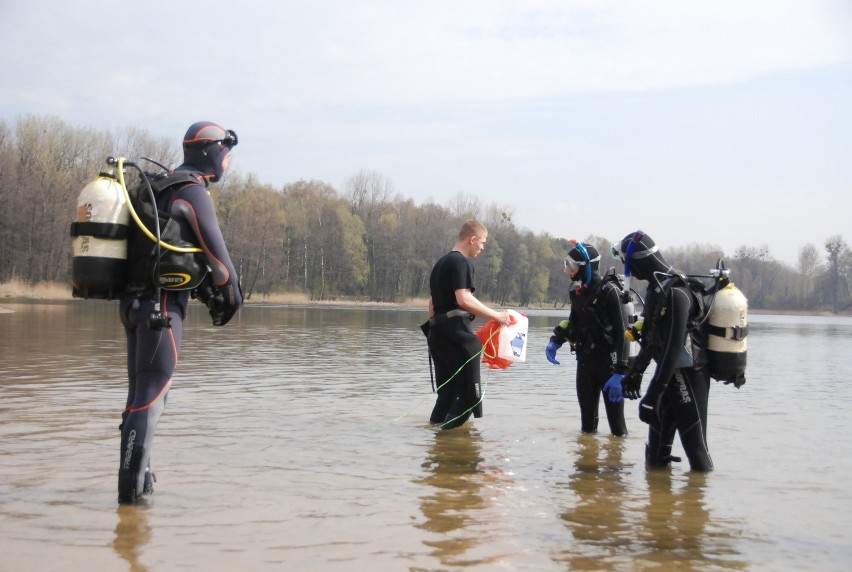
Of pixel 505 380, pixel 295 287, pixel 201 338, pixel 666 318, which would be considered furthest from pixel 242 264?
pixel 666 318

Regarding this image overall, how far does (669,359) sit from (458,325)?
7.97ft

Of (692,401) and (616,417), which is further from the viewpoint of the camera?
(616,417)

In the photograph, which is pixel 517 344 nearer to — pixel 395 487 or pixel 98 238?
pixel 395 487

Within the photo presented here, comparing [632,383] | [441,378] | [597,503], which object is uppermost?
[632,383]

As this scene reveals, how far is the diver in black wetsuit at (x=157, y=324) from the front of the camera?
193 inches

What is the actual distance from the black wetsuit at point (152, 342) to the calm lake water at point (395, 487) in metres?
0.28

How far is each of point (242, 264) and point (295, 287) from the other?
1219 cm

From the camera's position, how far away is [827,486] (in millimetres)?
6363

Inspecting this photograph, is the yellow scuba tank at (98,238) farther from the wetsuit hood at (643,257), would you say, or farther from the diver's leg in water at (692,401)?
the diver's leg in water at (692,401)

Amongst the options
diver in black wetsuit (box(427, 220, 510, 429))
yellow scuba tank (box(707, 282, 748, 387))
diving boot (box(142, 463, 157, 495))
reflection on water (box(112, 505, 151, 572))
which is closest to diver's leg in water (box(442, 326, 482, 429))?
diver in black wetsuit (box(427, 220, 510, 429))

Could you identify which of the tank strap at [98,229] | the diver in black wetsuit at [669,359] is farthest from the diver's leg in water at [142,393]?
the diver in black wetsuit at [669,359]

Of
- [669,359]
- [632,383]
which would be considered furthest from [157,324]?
[632,383]

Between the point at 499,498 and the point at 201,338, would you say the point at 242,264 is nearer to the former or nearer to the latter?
the point at 201,338

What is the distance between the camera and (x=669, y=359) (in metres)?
6.01
